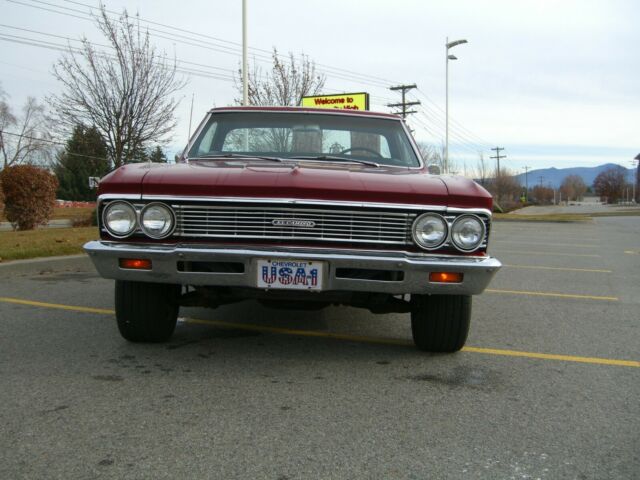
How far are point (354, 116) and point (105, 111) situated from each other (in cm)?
1315

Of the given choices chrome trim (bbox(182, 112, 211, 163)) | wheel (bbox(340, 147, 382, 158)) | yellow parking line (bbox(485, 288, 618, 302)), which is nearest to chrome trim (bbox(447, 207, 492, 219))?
wheel (bbox(340, 147, 382, 158))

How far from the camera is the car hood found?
3.23 m

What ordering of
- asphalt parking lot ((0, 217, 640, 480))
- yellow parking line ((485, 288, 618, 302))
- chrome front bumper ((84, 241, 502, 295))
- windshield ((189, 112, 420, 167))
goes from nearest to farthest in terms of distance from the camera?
asphalt parking lot ((0, 217, 640, 480)) → chrome front bumper ((84, 241, 502, 295)) → windshield ((189, 112, 420, 167)) → yellow parking line ((485, 288, 618, 302))

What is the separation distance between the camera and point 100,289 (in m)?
6.36

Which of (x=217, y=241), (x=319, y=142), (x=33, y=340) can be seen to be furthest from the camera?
(x=319, y=142)

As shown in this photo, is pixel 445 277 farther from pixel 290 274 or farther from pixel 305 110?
pixel 305 110

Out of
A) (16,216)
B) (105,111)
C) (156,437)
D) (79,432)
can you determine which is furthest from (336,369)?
(16,216)

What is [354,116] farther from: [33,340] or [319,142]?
[33,340]

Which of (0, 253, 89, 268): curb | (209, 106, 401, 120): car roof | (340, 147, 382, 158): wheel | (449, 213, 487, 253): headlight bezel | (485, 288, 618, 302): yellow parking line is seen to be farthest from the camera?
(0, 253, 89, 268): curb

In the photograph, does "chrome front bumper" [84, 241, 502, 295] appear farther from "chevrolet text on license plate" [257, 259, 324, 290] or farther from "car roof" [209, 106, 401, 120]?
"car roof" [209, 106, 401, 120]

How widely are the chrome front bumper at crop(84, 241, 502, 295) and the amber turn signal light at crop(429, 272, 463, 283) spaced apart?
0.02m

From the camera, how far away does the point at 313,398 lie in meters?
3.02

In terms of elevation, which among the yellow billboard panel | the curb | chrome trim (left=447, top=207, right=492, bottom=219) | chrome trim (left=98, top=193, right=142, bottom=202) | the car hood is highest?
the yellow billboard panel

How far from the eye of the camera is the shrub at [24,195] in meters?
20.1
